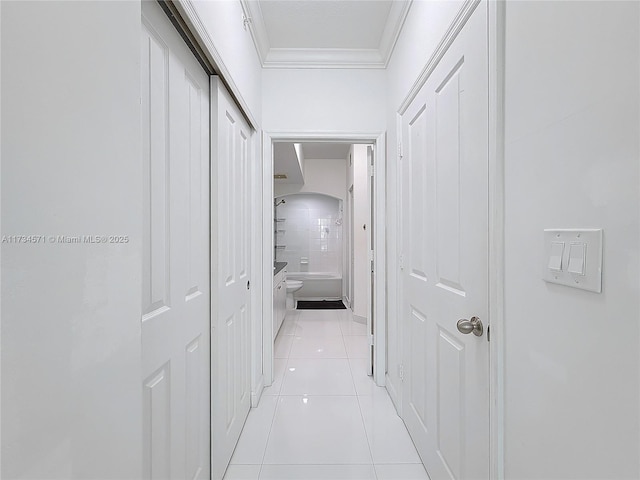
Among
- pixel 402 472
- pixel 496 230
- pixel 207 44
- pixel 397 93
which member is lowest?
pixel 402 472

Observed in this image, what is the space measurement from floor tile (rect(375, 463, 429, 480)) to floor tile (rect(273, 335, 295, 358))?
1.69m

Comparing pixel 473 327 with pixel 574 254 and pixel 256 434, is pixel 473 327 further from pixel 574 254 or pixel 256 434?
pixel 256 434

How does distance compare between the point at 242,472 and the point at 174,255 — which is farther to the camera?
the point at 242,472

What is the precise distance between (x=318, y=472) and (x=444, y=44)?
80.9 inches

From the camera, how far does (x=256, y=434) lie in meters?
2.01

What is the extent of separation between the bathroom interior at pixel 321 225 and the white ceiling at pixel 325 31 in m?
Answer: 1.34

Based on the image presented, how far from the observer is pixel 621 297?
2.07 ft

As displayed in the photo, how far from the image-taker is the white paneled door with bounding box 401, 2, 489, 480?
1155mm

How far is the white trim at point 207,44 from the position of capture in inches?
44.7

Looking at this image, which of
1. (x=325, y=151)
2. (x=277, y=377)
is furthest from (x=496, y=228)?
(x=325, y=151)

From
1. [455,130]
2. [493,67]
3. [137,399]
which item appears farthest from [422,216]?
[137,399]

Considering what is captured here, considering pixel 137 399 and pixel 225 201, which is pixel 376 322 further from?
pixel 137 399

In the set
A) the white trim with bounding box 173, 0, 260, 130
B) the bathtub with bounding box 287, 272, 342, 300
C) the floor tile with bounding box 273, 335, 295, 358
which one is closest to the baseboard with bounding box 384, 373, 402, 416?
the floor tile with bounding box 273, 335, 295, 358

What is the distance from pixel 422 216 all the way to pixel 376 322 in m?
1.19
